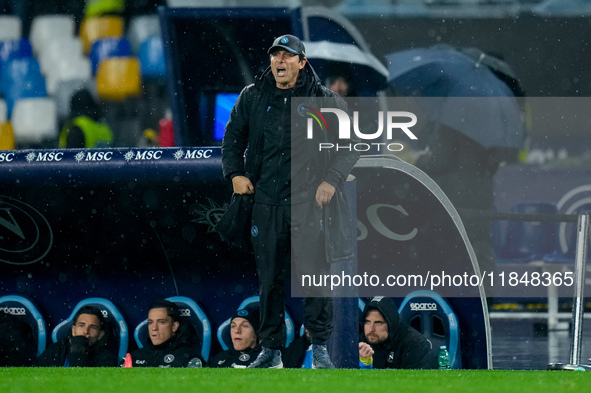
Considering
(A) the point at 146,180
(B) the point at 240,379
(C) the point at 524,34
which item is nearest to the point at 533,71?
(C) the point at 524,34

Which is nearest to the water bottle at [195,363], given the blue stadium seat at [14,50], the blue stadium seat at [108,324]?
the blue stadium seat at [108,324]

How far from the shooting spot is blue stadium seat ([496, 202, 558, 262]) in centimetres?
832

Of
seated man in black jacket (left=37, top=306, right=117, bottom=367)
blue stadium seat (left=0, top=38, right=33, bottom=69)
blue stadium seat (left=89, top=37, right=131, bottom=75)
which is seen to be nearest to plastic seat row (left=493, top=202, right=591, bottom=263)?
blue stadium seat (left=89, top=37, right=131, bottom=75)

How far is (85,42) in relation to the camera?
697 cm

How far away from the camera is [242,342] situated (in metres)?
4.26

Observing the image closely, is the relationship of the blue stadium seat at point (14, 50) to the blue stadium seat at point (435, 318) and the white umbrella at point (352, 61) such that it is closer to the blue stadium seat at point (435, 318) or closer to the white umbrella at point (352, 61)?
the white umbrella at point (352, 61)

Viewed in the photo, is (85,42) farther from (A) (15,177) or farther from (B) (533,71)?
(B) (533,71)

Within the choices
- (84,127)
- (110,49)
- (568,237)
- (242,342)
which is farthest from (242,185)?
(568,237)

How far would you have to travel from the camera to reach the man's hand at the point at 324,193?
3.80 m

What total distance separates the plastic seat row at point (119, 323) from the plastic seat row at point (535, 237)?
4.48 metres

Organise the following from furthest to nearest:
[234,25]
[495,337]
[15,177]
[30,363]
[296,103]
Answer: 1. [495,337]
2. [234,25]
3. [30,363]
4. [15,177]
5. [296,103]

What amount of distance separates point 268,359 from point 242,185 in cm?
75

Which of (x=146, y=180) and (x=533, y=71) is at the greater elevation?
(x=533, y=71)

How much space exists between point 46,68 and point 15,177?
313cm
